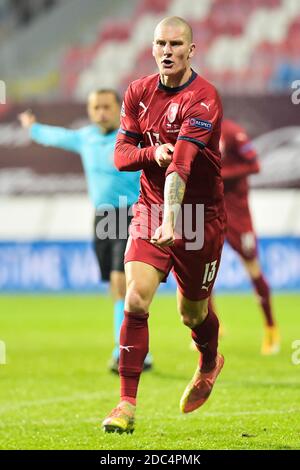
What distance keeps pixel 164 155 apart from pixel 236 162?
5049 mm

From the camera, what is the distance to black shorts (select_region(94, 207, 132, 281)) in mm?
9078

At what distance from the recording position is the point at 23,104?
16.9 meters

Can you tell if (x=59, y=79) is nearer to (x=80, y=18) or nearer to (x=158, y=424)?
(x=80, y=18)

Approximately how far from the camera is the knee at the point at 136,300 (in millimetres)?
5930

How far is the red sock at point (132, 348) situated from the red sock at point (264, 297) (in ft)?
15.1

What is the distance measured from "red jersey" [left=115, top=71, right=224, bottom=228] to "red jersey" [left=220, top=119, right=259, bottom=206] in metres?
4.30

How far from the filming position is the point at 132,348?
5.99m

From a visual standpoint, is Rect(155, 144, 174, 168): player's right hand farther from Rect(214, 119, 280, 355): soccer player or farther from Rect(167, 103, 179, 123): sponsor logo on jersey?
Rect(214, 119, 280, 355): soccer player

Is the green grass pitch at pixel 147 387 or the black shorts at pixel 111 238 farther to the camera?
the black shorts at pixel 111 238

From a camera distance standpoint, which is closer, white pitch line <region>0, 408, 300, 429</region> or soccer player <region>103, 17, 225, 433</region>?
soccer player <region>103, 17, 225, 433</region>

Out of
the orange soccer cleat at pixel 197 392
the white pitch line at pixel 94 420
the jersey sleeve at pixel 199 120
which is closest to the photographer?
the jersey sleeve at pixel 199 120

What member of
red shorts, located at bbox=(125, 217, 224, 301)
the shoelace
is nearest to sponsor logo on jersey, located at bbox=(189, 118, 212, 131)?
red shorts, located at bbox=(125, 217, 224, 301)

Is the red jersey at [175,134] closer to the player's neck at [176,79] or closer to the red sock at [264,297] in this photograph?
the player's neck at [176,79]

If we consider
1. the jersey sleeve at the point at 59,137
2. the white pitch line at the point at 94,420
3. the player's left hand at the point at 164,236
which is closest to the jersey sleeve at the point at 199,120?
the player's left hand at the point at 164,236
